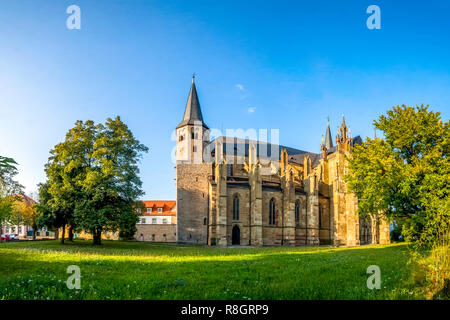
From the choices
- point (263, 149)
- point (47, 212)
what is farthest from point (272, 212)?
point (47, 212)

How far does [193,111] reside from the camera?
48.1 metres

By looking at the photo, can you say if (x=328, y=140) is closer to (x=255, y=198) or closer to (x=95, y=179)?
(x=255, y=198)

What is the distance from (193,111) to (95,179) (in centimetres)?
2363

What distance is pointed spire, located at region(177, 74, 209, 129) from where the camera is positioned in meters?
47.3

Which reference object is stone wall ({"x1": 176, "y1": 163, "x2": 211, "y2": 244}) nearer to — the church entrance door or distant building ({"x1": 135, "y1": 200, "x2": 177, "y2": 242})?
the church entrance door

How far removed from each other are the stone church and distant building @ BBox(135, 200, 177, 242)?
1442 centimetres

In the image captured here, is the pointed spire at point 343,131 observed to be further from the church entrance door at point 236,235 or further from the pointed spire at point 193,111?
the church entrance door at point 236,235

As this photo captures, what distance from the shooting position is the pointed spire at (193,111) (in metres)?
47.3

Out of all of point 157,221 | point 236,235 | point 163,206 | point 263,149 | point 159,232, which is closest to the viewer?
point 236,235

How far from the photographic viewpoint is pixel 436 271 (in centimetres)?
668

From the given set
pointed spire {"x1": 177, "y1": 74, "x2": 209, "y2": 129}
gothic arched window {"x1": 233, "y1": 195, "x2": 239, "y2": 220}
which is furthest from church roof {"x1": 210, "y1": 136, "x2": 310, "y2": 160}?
gothic arched window {"x1": 233, "y1": 195, "x2": 239, "y2": 220}

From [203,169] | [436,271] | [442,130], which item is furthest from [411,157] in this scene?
[203,169]

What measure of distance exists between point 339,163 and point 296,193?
819 cm

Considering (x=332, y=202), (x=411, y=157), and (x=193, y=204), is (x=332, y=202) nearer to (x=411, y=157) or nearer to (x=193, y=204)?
(x=193, y=204)
